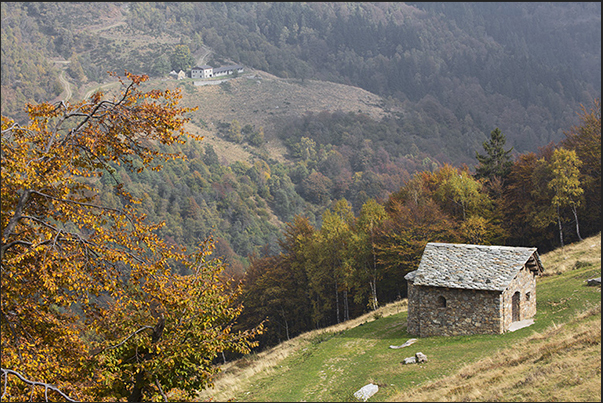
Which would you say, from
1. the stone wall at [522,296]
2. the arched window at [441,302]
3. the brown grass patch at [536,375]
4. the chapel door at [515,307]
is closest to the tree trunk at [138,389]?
the brown grass patch at [536,375]

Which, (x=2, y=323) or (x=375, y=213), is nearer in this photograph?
(x=2, y=323)

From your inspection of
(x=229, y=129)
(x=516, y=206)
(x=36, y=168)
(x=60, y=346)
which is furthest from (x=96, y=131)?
(x=229, y=129)

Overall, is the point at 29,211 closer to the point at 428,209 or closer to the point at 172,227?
the point at 428,209

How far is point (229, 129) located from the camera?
189125 millimetres

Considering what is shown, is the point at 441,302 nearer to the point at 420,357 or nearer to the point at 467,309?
the point at 467,309

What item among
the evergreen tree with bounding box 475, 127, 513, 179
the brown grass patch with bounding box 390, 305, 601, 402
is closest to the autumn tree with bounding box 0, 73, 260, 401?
the brown grass patch with bounding box 390, 305, 601, 402

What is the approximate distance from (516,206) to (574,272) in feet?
76.4

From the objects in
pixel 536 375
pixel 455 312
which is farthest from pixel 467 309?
pixel 536 375

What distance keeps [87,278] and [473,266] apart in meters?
21.0

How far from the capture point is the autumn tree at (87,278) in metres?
10.1

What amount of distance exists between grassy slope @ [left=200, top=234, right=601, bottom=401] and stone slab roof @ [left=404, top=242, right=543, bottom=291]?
7.90 feet

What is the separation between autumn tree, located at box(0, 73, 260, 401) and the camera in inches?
397

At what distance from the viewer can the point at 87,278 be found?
34.7 ft

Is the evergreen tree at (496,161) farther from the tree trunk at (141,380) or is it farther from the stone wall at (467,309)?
the tree trunk at (141,380)
